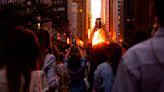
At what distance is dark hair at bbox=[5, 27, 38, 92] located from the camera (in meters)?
4.20

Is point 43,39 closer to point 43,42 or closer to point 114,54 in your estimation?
point 43,42

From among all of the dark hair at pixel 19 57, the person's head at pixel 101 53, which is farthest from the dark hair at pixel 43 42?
the person's head at pixel 101 53

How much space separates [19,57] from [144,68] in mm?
1561

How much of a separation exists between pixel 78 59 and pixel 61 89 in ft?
4.82

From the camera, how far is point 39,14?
22594 millimetres

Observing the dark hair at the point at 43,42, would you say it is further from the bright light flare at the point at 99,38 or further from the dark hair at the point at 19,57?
the bright light flare at the point at 99,38

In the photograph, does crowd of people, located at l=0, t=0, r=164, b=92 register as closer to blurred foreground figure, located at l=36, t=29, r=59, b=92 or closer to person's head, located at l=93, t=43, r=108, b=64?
blurred foreground figure, located at l=36, t=29, r=59, b=92

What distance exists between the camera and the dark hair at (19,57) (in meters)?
4.20

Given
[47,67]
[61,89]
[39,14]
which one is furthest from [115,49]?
[39,14]

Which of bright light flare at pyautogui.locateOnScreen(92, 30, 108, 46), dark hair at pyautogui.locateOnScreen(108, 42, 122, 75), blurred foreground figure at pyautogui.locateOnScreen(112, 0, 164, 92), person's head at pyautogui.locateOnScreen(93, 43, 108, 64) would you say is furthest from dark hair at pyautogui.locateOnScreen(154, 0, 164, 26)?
bright light flare at pyautogui.locateOnScreen(92, 30, 108, 46)

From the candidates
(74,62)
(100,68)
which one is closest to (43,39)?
(100,68)

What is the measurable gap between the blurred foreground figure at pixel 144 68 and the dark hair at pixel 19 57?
55.0 inches

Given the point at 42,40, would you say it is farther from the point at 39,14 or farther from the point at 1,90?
the point at 39,14

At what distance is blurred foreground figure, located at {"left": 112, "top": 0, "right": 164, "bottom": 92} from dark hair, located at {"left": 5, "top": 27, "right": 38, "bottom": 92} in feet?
4.59
